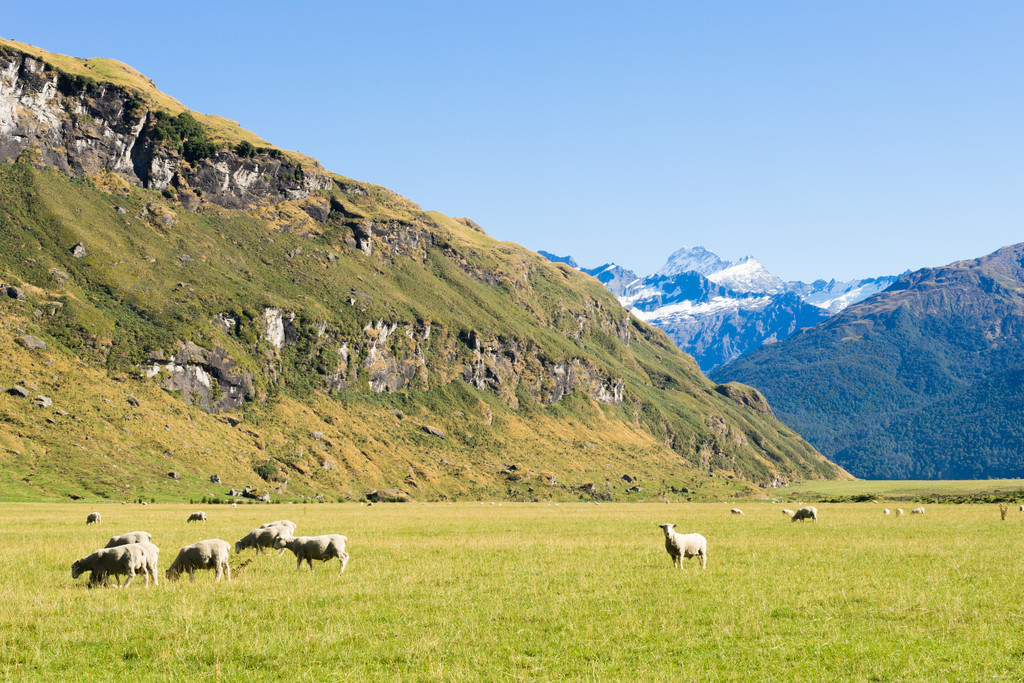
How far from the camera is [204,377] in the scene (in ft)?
522

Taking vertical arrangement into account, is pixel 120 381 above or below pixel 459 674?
above

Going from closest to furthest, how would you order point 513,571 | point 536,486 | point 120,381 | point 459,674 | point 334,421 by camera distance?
point 459,674 → point 513,571 → point 120,381 → point 334,421 → point 536,486

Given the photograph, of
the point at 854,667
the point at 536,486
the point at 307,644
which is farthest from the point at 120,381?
the point at 854,667

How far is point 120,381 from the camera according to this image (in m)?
140

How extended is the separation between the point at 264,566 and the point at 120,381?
128 m

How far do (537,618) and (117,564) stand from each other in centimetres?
1617

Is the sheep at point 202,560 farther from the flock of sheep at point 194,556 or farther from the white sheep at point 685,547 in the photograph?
the white sheep at point 685,547

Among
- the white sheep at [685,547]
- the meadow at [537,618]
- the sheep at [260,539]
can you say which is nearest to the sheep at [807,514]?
the meadow at [537,618]

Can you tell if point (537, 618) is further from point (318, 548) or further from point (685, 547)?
point (318, 548)

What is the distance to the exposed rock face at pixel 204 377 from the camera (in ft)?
497

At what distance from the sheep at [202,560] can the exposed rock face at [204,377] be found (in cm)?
13485

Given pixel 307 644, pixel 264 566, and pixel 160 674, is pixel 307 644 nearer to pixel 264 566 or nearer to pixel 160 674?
pixel 160 674

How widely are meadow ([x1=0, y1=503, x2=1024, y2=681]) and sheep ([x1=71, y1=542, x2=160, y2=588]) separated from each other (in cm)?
73

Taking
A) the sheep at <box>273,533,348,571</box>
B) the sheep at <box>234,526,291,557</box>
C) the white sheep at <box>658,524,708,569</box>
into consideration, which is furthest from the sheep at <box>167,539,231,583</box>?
the white sheep at <box>658,524,708,569</box>
